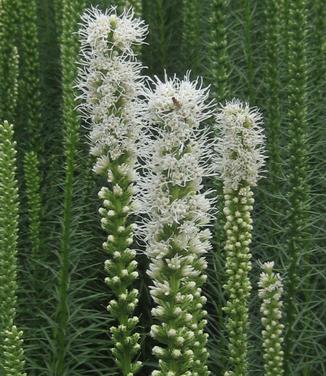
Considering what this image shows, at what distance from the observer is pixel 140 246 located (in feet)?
13.5

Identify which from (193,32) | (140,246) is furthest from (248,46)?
(140,246)

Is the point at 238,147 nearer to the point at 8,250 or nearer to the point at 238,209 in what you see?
the point at 238,209

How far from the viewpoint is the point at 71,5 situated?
4137 mm

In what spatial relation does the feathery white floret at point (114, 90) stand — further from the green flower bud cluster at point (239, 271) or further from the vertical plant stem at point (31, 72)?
the vertical plant stem at point (31, 72)

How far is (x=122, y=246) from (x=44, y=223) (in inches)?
77.8

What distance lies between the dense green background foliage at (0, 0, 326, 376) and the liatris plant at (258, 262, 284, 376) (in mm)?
597

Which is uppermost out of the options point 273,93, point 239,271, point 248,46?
point 248,46

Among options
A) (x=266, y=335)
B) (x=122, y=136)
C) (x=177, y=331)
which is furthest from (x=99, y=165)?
(x=266, y=335)

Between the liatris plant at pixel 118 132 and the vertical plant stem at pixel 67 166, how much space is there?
89cm

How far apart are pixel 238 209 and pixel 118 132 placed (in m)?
0.75

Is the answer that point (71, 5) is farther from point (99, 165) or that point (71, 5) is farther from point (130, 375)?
point (130, 375)

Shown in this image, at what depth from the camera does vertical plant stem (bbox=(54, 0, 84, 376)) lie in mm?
3844

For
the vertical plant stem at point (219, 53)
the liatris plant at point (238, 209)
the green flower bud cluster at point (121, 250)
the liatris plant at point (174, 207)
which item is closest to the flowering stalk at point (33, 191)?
the vertical plant stem at point (219, 53)

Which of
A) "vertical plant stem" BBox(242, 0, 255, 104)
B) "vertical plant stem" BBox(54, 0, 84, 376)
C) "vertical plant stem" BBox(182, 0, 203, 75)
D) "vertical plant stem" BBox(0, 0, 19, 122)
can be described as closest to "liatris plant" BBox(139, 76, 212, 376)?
"vertical plant stem" BBox(54, 0, 84, 376)
